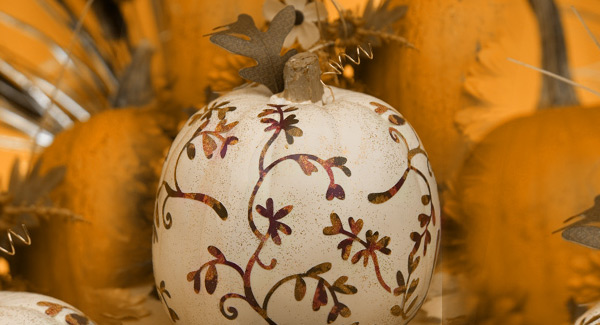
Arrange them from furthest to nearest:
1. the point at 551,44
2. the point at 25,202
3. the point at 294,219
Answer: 1. the point at 551,44
2. the point at 25,202
3. the point at 294,219

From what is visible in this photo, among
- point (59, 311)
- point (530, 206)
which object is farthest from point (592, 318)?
point (59, 311)

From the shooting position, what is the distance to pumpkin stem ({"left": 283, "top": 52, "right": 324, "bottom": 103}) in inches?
23.8

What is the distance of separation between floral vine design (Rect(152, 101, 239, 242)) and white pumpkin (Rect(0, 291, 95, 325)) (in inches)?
3.5

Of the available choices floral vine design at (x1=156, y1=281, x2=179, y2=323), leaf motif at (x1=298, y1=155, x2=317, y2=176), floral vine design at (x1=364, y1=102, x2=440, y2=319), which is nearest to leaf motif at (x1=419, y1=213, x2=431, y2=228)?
floral vine design at (x1=364, y1=102, x2=440, y2=319)

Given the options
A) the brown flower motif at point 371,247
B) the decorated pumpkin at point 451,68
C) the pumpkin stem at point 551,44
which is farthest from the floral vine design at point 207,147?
the pumpkin stem at point 551,44

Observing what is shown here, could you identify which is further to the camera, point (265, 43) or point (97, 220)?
point (97, 220)

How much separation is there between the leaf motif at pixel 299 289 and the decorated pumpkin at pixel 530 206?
0.86 ft

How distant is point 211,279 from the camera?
1.86ft

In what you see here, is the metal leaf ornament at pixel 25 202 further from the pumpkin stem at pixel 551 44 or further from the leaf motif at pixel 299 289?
the pumpkin stem at pixel 551 44

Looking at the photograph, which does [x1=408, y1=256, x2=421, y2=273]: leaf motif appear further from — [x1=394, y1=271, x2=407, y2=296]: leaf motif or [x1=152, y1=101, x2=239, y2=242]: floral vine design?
[x1=152, y1=101, x2=239, y2=242]: floral vine design

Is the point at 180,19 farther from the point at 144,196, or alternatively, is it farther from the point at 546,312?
the point at 546,312

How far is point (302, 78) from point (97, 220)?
285mm

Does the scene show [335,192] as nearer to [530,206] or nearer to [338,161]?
[338,161]

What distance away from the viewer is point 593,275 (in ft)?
2.29
